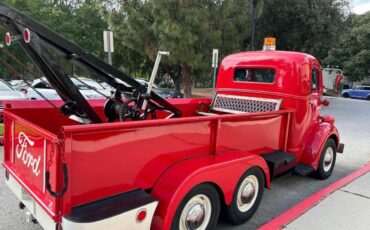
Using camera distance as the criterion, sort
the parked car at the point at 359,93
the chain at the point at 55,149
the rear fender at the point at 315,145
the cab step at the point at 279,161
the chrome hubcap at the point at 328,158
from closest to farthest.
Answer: the chain at the point at 55,149 → the cab step at the point at 279,161 → the rear fender at the point at 315,145 → the chrome hubcap at the point at 328,158 → the parked car at the point at 359,93

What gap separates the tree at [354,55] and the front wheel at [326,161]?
110ft

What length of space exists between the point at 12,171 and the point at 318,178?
4.83 m

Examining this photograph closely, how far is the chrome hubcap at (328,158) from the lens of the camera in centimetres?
582

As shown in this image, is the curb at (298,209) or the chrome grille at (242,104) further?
the chrome grille at (242,104)

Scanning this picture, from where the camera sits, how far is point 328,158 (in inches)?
232

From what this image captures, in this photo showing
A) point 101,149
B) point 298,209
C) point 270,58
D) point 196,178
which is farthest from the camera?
point 270,58

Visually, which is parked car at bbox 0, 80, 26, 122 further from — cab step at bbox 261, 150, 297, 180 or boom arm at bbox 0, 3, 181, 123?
cab step at bbox 261, 150, 297, 180

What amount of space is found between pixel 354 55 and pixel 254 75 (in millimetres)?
37541

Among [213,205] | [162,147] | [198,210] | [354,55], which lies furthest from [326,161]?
[354,55]

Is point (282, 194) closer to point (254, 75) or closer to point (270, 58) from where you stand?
point (254, 75)

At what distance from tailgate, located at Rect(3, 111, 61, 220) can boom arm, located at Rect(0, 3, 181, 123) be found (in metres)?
0.51

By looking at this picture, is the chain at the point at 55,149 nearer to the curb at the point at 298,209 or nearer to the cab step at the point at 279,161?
the curb at the point at 298,209

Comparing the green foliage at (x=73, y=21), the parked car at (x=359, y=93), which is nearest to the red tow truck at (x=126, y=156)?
the green foliage at (x=73, y=21)

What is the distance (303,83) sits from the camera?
17.4ft
